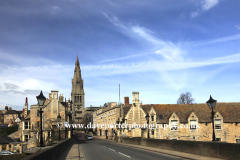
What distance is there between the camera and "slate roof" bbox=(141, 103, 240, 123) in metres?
52.2

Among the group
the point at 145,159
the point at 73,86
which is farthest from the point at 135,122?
the point at 73,86

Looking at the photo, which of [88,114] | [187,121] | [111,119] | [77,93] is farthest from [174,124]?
[77,93]

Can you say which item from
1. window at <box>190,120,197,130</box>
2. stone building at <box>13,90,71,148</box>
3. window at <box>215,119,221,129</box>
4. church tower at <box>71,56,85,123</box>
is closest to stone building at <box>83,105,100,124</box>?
church tower at <box>71,56,85,123</box>

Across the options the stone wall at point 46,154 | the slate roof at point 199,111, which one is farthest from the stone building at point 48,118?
the stone wall at point 46,154

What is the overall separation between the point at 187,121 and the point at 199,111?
4368mm

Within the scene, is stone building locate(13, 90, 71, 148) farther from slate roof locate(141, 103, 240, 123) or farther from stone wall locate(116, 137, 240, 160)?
stone wall locate(116, 137, 240, 160)

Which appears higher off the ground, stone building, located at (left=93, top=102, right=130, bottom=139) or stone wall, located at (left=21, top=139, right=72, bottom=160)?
stone wall, located at (left=21, top=139, right=72, bottom=160)

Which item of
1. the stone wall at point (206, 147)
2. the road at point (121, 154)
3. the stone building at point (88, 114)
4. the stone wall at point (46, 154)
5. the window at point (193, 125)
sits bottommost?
the stone building at point (88, 114)

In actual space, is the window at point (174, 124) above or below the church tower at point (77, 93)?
below

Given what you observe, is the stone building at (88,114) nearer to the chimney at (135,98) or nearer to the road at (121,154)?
the chimney at (135,98)

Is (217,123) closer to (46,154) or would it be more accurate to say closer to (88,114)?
(46,154)

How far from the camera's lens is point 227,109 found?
54.0 meters

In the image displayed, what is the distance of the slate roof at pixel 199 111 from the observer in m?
52.2

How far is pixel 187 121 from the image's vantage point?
5338cm
